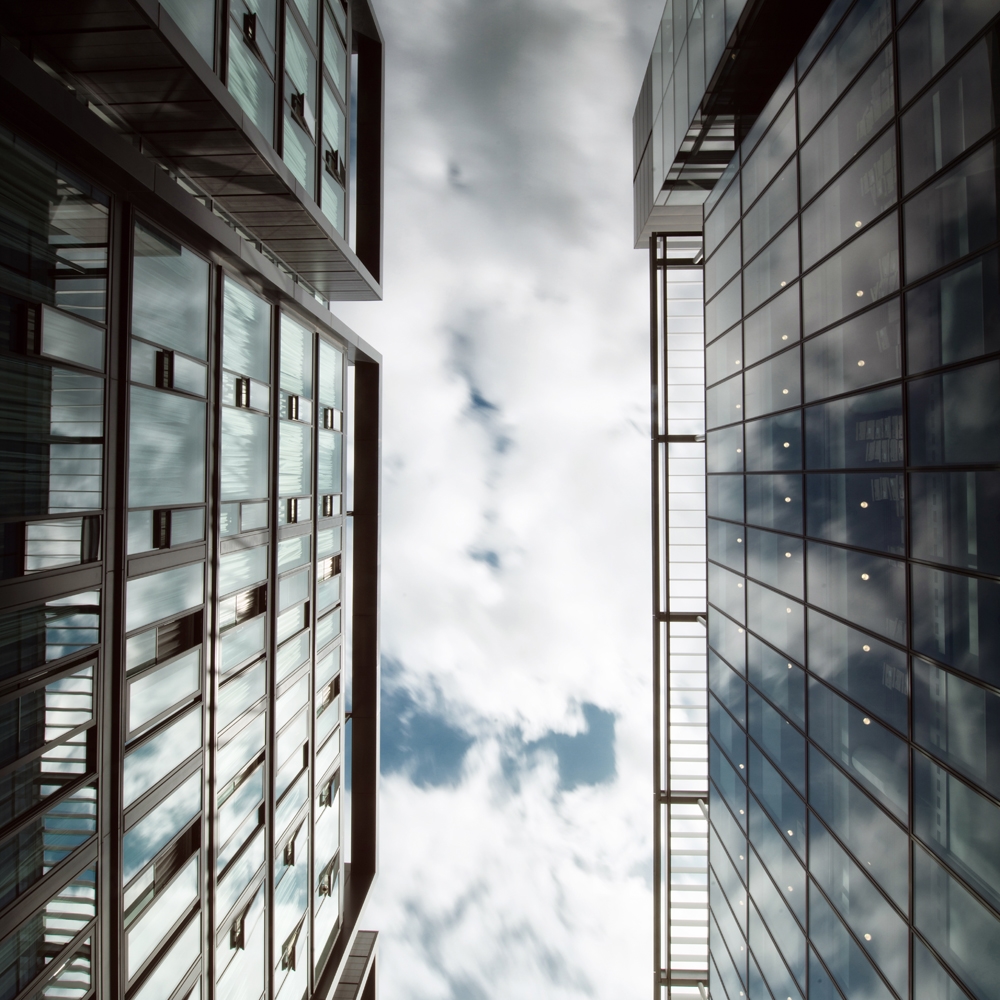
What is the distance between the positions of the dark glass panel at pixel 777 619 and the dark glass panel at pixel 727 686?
2.24m

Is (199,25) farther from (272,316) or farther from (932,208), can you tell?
(932,208)

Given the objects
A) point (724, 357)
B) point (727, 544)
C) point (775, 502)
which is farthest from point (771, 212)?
point (727, 544)

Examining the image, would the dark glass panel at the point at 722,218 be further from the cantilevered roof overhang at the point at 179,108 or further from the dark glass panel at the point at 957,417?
the cantilevered roof overhang at the point at 179,108

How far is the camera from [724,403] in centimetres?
1584

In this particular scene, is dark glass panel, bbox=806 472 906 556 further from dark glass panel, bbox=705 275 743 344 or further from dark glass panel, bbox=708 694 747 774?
dark glass panel, bbox=708 694 747 774

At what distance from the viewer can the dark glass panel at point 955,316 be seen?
6777 millimetres

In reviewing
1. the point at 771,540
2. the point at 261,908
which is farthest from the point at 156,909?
the point at 771,540

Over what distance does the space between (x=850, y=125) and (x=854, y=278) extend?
314cm

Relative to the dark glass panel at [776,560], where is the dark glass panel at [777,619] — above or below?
below

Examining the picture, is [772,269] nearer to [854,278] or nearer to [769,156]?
[769,156]

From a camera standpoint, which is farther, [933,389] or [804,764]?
[804,764]

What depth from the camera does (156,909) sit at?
10.4 meters

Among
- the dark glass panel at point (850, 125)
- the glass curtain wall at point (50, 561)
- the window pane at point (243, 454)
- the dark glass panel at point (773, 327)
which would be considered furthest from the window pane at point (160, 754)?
the dark glass panel at point (850, 125)

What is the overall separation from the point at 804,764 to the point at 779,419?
8323 millimetres
